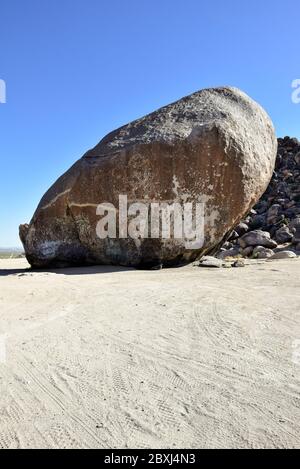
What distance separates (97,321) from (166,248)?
16.7 feet

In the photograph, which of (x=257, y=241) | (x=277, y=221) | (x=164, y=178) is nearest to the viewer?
(x=164, y=178)

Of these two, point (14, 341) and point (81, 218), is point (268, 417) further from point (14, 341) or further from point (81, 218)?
point (81, 218)

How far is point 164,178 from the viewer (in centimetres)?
943

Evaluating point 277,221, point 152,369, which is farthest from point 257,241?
point 152,369

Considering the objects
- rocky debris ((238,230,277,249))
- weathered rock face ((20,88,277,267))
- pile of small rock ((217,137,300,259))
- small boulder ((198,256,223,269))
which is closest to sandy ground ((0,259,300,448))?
small boulder ((198,256,223,269))

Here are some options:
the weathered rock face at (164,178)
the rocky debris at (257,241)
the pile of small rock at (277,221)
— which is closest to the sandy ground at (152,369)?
the weathered rock face at (164,178)

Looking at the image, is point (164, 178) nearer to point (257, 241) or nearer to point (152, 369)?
point (257, 241)

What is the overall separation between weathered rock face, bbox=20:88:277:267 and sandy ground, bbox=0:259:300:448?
3.74 metres

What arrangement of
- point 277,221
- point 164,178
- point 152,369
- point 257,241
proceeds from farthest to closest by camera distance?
point 277,221 < point 257,241 < point 164,178 < point 152,369

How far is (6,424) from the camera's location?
2512mm

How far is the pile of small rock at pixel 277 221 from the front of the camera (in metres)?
13.4

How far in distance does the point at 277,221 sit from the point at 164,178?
34.8ft

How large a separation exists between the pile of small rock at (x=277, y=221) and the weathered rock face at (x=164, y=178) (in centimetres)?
249
